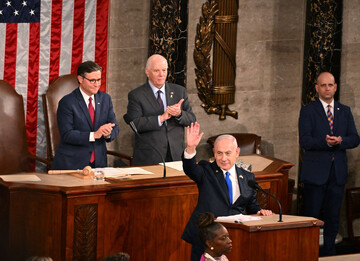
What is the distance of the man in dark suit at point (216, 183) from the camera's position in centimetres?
470

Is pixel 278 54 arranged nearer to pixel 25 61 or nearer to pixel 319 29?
pixel 319 29

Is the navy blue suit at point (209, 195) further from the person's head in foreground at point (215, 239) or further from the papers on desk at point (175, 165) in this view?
the papers on desk at point (175, 165)

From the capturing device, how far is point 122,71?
8.36 m

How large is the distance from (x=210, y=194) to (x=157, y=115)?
2.07m

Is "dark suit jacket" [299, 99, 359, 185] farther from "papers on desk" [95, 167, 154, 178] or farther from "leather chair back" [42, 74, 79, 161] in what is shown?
"leather chair back" [42, 74, 79, 161]

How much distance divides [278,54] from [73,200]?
4214 millimetres

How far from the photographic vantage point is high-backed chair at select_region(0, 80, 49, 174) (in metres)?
7.38

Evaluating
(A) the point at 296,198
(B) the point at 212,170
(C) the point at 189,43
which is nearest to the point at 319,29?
(C) the point at 189,43

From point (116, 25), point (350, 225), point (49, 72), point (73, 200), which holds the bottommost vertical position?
point (350, 225)

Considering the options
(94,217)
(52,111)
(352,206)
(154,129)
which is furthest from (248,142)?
(94,217)

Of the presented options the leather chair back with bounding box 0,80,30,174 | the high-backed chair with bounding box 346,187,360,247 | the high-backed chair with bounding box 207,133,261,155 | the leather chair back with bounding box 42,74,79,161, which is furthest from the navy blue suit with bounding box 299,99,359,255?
the leather chair back with bounding box 0,80,30,174

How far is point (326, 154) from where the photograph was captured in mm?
7262

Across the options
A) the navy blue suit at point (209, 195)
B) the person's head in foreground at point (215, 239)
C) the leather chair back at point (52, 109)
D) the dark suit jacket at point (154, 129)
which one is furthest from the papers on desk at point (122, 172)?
the leather chair back at point (52, 109)

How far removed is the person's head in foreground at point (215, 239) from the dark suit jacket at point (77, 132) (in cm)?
225
